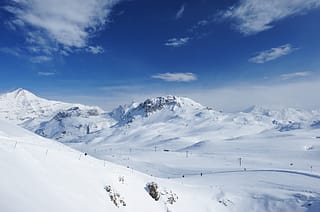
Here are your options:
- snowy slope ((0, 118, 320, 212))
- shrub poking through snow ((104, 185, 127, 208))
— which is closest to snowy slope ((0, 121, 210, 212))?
snowy slope ((0, 118, 320, 212))

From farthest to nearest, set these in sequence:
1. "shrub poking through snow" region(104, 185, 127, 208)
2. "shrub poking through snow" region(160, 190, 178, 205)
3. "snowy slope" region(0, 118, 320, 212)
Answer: "shrub poking through snow" region(160, 190, 178, 205) < "shrub poking through snow" region(104, 185, 127, 208) < "snowy slope" region(0, 118, 320, 212)

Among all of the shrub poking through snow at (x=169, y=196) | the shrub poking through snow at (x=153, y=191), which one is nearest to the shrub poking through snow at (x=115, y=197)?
the shrub poking through snow at (x=153, y=191)

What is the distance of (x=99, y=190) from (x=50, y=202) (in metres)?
6.86

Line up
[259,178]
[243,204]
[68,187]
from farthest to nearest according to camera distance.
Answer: [259,178], [243,204], [68,187]

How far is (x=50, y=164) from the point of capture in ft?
81.4

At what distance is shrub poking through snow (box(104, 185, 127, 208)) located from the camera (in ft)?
85.4

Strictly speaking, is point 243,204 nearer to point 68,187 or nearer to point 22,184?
point 68,187

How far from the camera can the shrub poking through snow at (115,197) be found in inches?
1025

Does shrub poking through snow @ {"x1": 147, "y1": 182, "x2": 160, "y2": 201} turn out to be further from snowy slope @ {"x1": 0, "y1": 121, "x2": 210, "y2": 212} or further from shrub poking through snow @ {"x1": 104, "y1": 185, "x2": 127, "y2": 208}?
shrub poking through snow @ {"x1": 104, "y1": 185, "x2": 127, "y2": 208}

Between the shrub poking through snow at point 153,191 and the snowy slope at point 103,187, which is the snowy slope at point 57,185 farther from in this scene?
the shrub poking through snow at point 153,191

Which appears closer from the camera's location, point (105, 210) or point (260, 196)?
point (105, 210)

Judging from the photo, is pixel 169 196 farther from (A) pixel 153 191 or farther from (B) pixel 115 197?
(B) pixel 115 197

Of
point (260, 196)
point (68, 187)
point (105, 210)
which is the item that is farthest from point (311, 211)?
point (68, 187)

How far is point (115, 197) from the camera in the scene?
26.6 m
